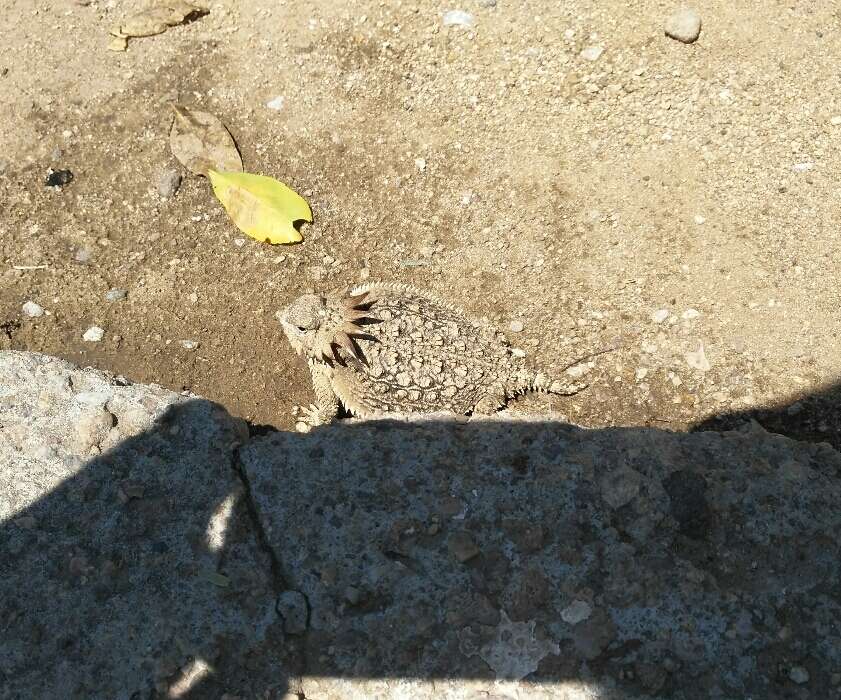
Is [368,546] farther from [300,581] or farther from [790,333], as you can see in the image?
[790,333]

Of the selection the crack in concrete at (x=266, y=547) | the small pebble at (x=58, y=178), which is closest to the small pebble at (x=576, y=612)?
the crack in concrete at (x=266, y=547)

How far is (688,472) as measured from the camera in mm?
2959

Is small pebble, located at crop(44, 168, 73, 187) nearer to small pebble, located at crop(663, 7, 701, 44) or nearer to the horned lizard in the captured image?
the horned lizard

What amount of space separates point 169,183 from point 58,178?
75 cm

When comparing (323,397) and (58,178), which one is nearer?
(323,397)

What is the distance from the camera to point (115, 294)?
14.6ft

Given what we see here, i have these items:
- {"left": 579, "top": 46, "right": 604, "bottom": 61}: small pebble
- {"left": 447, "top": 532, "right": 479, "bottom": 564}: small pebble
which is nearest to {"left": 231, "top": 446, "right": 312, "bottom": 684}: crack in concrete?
{"left": 447, "top": 532, "right": 479, "bottom": 564}: small pebble

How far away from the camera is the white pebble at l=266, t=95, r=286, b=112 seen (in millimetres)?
5055

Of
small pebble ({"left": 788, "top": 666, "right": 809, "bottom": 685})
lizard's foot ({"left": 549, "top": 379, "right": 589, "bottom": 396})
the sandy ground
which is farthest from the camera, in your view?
the sandy ground

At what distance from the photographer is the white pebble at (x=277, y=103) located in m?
5.06

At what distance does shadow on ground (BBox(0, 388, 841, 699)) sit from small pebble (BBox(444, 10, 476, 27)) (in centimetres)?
339

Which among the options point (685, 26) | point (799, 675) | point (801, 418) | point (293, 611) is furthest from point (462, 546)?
point (685, 26)

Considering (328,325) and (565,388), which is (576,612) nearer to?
(565,388)

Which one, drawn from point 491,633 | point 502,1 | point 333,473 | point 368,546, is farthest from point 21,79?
point 491,633
